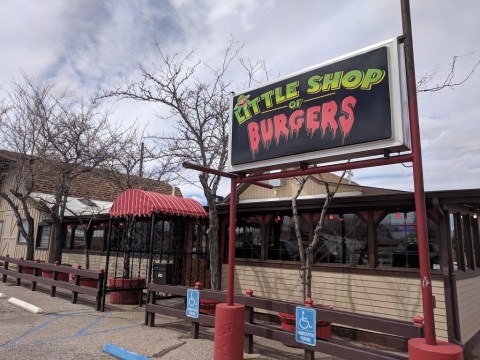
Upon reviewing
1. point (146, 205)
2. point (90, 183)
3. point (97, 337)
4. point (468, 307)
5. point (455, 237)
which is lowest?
point (97, 337)

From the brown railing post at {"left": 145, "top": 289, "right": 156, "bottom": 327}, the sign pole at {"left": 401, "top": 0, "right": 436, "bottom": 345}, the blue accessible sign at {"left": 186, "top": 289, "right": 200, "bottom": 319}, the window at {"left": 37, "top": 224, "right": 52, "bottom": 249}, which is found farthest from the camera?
the window at {"left": 37, "top": 224, "right": 52, "bottom": 249}

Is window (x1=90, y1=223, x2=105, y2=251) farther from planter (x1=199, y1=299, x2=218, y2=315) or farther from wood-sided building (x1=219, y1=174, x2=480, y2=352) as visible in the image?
planter (x1=199, y1=299, x2=218, y2=315)

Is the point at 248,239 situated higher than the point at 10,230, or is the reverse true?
the point at 10,230

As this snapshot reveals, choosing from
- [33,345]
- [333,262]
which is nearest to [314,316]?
[333,262]

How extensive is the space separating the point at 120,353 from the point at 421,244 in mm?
4851

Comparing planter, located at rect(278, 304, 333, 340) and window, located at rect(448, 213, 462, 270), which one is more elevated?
window, located at rect(448, 213, 462, 270)

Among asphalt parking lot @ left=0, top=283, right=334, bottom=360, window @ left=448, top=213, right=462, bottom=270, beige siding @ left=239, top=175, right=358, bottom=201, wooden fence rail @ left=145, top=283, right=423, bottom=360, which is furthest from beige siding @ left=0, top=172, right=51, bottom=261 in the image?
window @ left=448, top=213, right=462, bottom=270

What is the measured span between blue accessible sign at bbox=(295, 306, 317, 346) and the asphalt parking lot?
1.12 m

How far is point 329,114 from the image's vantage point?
452cm

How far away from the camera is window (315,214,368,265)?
8359mm

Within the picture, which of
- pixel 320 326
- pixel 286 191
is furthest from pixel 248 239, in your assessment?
pixel 286 191

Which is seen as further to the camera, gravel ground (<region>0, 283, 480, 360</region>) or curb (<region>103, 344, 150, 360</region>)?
gravel ground (<region>0, 283, 480, 360</region>)

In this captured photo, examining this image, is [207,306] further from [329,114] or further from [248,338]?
[329,114]

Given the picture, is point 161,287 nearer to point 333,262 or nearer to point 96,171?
point 333,262
